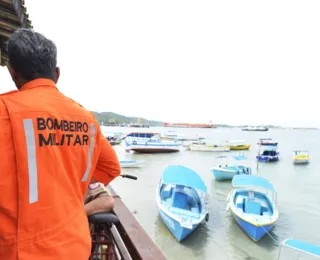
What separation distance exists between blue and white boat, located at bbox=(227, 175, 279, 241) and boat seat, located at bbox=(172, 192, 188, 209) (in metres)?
1.92

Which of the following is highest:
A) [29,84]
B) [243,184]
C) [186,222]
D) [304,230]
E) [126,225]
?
[29,84]

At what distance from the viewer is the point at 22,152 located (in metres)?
0.78

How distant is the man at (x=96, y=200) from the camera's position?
5.29 feet

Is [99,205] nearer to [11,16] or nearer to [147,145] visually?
[11,16]

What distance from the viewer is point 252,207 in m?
9.67

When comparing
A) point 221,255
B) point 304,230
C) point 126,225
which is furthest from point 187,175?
point 126,225

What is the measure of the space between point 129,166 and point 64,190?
72.7 ft

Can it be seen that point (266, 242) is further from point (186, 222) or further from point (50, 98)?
point (50, 98)

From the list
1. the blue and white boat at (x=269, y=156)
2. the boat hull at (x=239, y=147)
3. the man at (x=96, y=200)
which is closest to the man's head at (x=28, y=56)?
the man at (x=96, y=200)

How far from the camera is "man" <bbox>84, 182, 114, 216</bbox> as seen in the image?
1613 mm

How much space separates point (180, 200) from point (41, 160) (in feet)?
31.4

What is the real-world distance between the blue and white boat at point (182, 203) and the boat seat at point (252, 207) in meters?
1.75

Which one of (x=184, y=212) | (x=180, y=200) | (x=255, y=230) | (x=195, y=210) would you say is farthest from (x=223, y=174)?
(x=184, y=212)

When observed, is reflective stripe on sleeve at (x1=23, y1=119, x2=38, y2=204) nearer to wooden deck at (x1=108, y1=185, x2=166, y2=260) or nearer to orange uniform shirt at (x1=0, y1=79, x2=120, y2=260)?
orange uniform shirt at (x1=0, y1=79, x2=120, y2=260)
